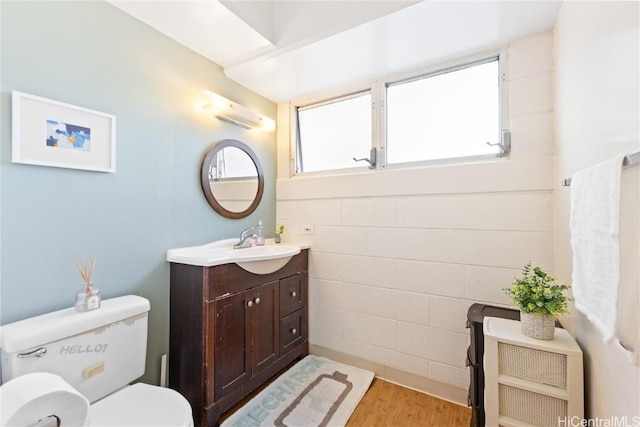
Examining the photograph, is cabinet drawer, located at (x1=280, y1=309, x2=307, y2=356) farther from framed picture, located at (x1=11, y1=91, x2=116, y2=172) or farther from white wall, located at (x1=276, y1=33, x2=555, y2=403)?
framed picture, located at (x1=11, y1=91, x2=116, y2=172)

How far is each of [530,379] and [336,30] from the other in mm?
2032

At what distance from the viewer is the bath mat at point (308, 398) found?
1.59 metres

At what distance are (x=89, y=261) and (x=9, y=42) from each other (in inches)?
38.7

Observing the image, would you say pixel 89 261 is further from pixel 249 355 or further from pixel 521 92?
pixel 521 92

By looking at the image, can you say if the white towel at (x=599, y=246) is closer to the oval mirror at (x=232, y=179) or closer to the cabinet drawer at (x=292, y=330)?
the cabinet drawer at (x=292, y=330)

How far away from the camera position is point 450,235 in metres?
1.81

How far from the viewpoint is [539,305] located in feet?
3.89

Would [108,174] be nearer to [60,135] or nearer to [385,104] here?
[60,135]

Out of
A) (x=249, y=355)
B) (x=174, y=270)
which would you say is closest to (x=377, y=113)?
(x=174, y=270)

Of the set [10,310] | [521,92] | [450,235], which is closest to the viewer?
[10,310]

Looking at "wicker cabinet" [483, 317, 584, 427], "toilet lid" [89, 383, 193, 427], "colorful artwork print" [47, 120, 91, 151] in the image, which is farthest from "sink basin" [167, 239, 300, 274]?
"wicker cabinet" [483, 317, 584, 427]

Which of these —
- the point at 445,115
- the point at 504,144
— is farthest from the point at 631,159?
the point at 445,115

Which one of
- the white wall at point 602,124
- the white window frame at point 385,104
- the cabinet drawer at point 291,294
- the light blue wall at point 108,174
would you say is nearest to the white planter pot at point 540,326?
the white wall at point 602,124

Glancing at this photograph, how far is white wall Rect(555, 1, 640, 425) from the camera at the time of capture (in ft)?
2.24
